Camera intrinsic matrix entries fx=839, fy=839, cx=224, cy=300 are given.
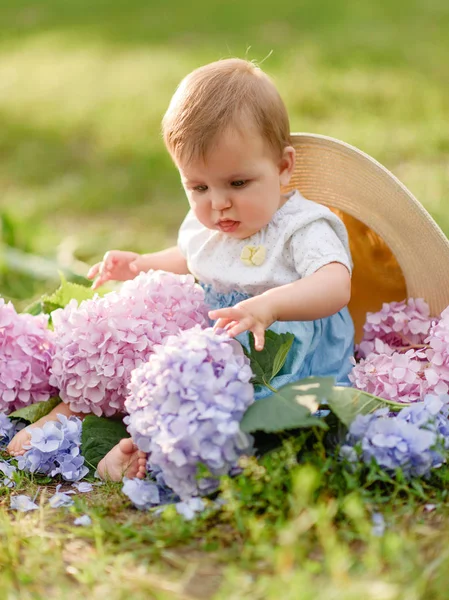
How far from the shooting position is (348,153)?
9.53 feet

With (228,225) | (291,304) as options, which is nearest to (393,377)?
(291,304)

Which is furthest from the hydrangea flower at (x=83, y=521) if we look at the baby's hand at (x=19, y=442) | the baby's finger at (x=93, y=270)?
the baby's finger at (x=93, y=270)

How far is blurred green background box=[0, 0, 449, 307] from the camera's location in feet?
18.6

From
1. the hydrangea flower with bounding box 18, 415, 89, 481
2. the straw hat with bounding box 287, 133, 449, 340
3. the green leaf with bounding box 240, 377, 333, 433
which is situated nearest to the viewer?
the green leaf with bounding box 240, 377, 333, 433

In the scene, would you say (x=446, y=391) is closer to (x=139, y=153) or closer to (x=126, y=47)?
(x=139, y=153)

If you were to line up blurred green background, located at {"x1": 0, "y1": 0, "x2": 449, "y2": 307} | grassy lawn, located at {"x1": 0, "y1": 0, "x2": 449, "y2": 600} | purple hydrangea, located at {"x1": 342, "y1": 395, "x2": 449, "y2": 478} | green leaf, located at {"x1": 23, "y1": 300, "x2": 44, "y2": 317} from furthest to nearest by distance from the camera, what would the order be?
blurred green background, located at {"x1": 0, "y1": 0, "x2": 449, "y2": 307} < green leaf, located at {"x1": 23, "y1": 300, "x2": 44, "y2": 317} < purple hydrangea, located at {"x1": 342, "y1": 395, "x2": 449, "y2": 478} < grassy lawn, located at {"x1": 0, "y1": 0, "x2": 449, "y2": 600}

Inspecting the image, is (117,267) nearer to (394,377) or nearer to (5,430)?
(5,430)

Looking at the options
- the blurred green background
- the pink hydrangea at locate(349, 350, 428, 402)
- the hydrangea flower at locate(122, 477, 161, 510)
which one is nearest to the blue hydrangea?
the hydrangea flower at locate(122, 477, 161, 510)

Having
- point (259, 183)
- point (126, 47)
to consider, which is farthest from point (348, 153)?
point (126, 47)

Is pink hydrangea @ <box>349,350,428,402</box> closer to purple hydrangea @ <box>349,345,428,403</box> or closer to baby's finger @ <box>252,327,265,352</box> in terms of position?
purple hydrangea @ <box>349,345,428,403</box>

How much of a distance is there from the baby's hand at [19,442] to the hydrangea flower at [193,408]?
60 cm

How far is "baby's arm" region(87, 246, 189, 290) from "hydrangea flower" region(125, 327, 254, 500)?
984 mm

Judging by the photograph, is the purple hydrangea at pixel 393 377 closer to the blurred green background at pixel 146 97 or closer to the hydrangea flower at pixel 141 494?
the hydrangea flower at pixel 141 494

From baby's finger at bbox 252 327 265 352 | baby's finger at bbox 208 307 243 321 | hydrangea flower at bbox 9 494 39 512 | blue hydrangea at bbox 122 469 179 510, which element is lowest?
hydrangea flower at bbox 9 494 39 512
